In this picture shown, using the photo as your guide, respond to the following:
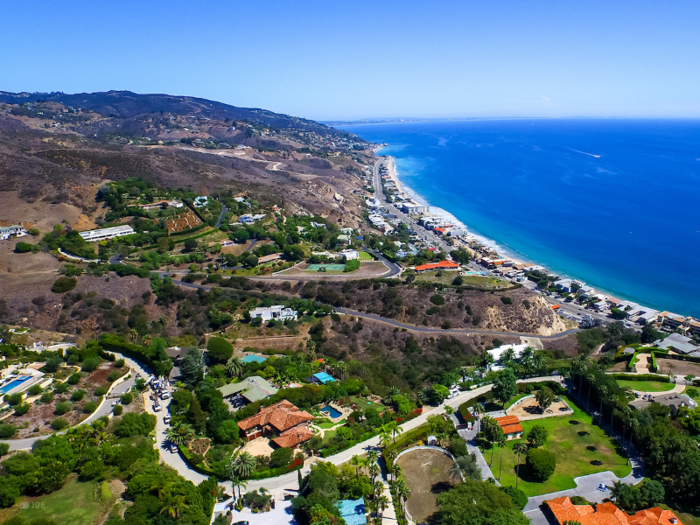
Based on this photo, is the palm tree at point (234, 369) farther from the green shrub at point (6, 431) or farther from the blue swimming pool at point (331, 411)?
the green shrub at point (6, 431)

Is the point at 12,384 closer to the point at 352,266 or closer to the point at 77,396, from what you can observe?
the point at 77,396

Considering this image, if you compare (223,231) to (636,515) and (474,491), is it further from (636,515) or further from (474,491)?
(636,515)

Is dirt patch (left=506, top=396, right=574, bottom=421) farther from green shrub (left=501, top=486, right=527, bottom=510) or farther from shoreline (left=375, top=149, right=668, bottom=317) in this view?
shoreline (left=375, top=149, right=668, bottom=317)

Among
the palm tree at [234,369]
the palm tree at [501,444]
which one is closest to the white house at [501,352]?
the palm tree at [501,444]

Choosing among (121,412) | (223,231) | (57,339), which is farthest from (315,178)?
(121,412)

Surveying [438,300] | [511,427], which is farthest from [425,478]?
[438,300]

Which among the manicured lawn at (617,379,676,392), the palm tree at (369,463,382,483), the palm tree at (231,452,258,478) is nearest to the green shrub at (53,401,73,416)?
the palm tree at (231,452,258,478)
